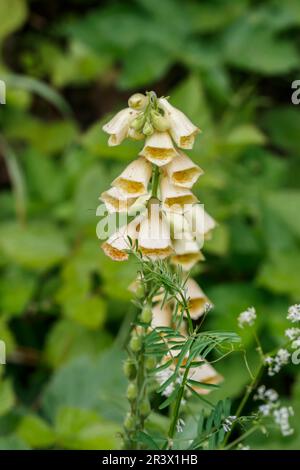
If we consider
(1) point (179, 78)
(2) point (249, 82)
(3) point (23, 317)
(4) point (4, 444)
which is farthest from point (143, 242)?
(1) point (179, 78)

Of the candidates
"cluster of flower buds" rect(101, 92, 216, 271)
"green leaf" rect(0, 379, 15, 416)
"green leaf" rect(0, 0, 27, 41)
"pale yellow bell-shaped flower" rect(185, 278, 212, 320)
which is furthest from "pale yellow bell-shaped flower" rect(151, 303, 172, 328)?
"green leaf" rect(0, 0, 27, 41)

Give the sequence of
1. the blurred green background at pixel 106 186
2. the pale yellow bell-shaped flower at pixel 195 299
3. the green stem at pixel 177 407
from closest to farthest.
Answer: the green stem at pixel 177 407, the pale yellow bell-shaped flower at pixel 195 299, the blurred green background at pixel 106 186

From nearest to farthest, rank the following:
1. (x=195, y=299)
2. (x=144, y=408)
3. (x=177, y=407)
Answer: (x=177, y=407) → (x=144, y=408) → (x=195, y=299)

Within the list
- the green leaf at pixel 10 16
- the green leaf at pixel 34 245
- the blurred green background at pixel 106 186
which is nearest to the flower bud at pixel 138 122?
the blurred green background at pixel 106 186

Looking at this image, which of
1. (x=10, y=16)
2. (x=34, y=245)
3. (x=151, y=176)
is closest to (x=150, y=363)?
(x=151, y=176)

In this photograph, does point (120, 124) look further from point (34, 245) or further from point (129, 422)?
point (34, 245)

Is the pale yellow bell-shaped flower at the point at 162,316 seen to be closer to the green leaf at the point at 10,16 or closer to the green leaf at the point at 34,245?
the green leaf at the point at 34,245
